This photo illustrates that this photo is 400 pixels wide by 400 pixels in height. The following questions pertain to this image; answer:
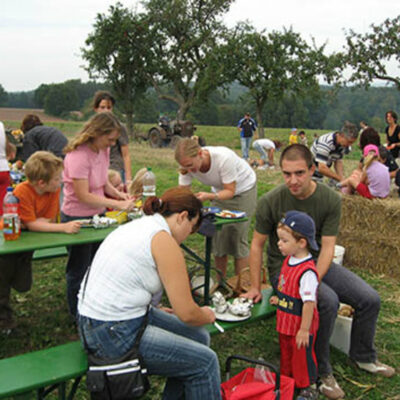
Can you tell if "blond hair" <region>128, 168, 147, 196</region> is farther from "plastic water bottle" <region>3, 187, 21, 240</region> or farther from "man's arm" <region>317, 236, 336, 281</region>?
"man's arm" <region>317, 236, 336, 281</region>

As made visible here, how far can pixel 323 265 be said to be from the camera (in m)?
2.86

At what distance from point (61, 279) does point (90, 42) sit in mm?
25294

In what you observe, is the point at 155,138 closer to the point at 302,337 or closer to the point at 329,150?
the point at 329,150

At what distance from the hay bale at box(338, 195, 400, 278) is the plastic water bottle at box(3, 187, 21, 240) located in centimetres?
372

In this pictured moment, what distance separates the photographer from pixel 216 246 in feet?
13.7

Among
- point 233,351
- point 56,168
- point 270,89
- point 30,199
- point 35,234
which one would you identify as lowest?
point 233,351

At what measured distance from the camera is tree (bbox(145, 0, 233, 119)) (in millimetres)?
24438

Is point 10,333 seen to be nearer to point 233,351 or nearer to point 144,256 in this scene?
point 233,351

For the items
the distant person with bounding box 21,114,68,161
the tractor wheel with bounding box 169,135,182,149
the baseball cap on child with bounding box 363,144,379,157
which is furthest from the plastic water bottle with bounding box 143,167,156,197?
the tractor wheel with bounding box 169,135,182,149

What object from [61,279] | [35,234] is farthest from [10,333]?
[61,279]

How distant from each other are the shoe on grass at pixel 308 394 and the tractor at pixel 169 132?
56.3 feet

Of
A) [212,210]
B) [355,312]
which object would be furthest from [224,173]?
[355,312]

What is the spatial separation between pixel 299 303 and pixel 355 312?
1.94 ft

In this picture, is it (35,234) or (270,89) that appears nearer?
(35,234)
